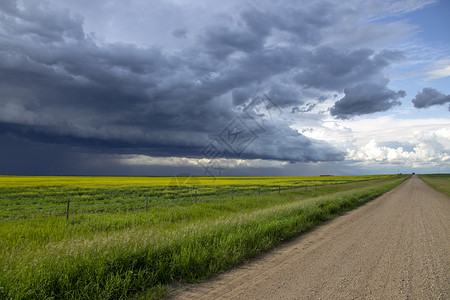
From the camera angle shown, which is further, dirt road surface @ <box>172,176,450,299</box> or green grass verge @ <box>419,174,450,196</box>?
green grass verge @ <box>419,174,450,196</box>

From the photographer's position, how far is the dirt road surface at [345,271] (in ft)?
16.1

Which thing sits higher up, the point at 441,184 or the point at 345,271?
the point at 345,271

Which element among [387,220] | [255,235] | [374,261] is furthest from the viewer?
[387,220]

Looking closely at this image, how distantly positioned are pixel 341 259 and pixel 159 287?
466 cm

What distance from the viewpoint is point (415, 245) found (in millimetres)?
8281

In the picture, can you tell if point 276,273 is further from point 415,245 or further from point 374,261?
point 415,245

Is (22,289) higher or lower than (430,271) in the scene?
higher

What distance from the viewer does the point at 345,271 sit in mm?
5988

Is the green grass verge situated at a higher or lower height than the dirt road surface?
lower

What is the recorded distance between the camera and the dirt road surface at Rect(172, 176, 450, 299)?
4898 millimetres

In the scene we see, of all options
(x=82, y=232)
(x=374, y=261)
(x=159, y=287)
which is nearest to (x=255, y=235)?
(x=374, y=261)

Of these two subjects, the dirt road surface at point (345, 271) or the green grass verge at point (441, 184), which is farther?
the green grass verge at point (441, 184)

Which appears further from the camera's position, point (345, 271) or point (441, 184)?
point (441, 184)

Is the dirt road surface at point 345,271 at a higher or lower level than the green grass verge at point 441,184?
higher
